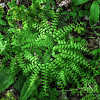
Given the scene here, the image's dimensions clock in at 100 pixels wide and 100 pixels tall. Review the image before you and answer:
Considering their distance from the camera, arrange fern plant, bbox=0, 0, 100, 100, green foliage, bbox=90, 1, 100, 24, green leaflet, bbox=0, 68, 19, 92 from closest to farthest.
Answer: fern plant, bbox=0, 0, 100, 100 < green leaflet, bbox=0, 68, 19, 92 < green foliage, bbox=90, 1, 100, 24

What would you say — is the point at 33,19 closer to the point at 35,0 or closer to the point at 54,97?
the point at 35,0

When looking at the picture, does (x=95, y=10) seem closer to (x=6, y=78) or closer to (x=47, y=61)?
(x=47, y=61)

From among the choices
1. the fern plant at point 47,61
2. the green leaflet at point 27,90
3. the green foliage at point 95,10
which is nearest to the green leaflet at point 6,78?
the fern plant at point 47,61

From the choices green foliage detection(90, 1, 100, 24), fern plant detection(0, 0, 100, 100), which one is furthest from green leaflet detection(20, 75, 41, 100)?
green foliage detection(90, 1, 100, 24)

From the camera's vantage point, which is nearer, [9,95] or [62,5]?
[9,95]

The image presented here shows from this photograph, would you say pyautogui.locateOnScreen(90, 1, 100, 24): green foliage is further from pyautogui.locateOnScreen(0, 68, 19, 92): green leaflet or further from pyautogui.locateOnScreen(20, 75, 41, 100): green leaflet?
pyautogui.locateOnScreen(0, 68, 19, 92): green leaflet

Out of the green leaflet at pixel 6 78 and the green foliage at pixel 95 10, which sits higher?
the green foliage at pixel 95 10

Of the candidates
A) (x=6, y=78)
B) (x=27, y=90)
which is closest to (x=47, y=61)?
(x=27, y=90)

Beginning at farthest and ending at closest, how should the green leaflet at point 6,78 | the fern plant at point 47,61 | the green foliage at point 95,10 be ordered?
1. the green foliage at point 95,10
2. the green leaflet at point 6,78
3. the fern plant at point 47,61

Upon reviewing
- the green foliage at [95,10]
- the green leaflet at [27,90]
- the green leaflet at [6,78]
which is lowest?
the green leaflet at [27,90]

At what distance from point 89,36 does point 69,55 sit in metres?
1.31

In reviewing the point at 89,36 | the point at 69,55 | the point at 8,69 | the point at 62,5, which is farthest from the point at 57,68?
the point at 62,5

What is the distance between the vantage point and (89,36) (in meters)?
3.12

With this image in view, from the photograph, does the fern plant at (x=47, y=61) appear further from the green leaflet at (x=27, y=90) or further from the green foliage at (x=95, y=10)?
the green foliage at (x=95, y=10)
